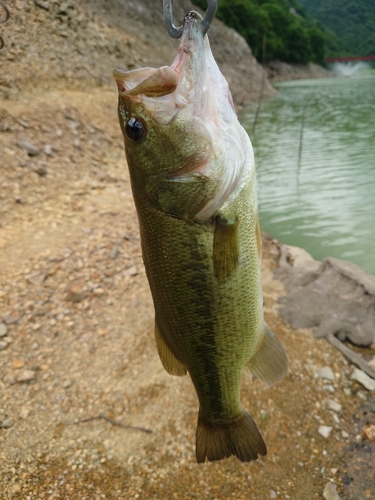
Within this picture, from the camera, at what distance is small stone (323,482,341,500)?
2705mm

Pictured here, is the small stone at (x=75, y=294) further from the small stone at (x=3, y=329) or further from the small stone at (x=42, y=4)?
the small stone at (x=42, y=4)

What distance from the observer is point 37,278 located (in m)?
4.48

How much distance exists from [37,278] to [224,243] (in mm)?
3463

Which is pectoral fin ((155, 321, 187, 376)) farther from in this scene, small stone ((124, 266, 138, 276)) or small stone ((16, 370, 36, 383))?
small stone ((124, 266, 138, 276))

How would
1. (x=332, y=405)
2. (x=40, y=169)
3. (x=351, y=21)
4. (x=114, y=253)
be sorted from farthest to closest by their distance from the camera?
(x=351, y=21) < (x=40, y=169) < (x=114, y=253) < (x=332, y=405)

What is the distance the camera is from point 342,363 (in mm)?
3742

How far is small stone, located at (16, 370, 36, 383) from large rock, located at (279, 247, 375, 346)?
260 centimetres

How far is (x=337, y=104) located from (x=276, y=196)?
19.5 m

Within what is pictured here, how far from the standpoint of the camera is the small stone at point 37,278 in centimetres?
443

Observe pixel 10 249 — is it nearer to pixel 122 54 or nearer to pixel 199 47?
pixel 199 47

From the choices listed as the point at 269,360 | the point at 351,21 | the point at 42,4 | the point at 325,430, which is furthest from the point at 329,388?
the point at 351,21

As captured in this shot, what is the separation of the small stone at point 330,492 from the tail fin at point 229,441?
126 centimetres

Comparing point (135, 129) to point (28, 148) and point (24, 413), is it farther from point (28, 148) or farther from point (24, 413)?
point (28, 148)

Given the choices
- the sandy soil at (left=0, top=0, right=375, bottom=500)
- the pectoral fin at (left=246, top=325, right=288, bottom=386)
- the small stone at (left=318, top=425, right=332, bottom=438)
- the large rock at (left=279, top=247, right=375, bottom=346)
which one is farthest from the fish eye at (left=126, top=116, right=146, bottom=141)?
the large rock at (left=279, top=247, right=375, bottom=346)
